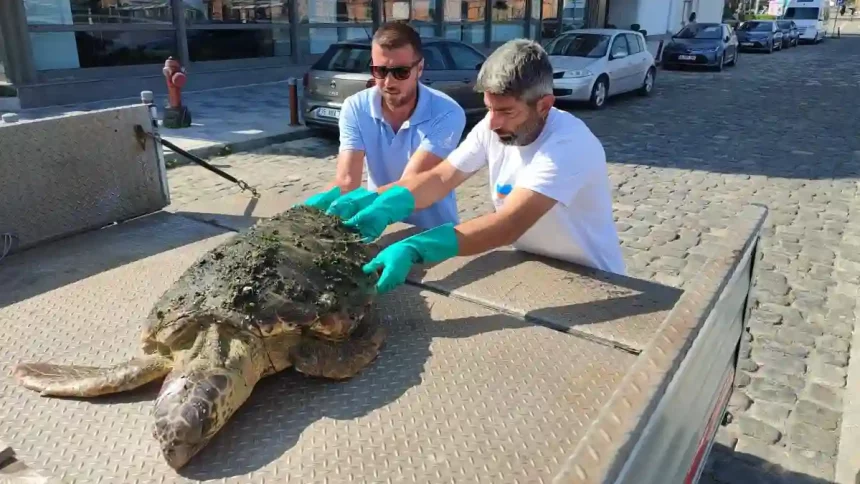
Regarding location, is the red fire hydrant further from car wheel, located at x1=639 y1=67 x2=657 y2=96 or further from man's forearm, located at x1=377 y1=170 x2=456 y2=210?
car wheel, located at x1=639 y1=67 x2=657 y2=96

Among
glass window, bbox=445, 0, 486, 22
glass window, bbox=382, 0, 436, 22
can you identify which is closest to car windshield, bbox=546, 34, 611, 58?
glass window, bbox=382, 0, 436, 22

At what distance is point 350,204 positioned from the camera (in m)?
2.65

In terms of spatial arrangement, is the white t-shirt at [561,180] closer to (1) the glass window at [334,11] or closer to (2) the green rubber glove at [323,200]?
(2) the green rubber glove at [323,200]

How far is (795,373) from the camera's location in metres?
3.67

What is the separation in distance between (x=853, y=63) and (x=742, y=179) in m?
21.2

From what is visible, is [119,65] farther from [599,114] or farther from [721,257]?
[721,257]

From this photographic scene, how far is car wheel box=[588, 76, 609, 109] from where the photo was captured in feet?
41.4

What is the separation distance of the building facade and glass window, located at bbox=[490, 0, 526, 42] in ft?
3.10

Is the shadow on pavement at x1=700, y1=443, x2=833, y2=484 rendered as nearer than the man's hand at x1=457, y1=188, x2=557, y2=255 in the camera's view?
No

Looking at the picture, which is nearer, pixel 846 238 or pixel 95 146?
pixel 95 146

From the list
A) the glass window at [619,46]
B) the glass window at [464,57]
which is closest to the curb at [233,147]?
the glass window at [464,57]

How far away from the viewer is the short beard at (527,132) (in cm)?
234

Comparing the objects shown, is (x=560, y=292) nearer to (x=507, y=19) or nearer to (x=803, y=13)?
(x=507, y=19)

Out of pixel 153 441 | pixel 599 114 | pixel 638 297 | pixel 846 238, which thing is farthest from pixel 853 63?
pixel 153 441
